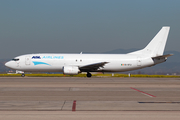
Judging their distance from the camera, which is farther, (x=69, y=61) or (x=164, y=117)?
(x=69, y=61)

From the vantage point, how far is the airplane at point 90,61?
42438mm

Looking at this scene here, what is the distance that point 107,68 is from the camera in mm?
44219

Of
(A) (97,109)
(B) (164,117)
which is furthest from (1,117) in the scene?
(B) (164,117)

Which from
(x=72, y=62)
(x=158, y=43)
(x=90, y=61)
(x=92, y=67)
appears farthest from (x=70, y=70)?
(x=158, y=43)

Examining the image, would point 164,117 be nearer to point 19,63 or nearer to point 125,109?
point 125,109

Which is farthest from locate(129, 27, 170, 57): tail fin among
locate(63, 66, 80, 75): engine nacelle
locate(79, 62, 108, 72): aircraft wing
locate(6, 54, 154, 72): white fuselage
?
locate(63, 66, 80, 75): engine nacelle

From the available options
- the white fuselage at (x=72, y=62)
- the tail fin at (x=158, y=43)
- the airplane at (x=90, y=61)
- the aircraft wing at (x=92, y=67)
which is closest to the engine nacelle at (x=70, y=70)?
the airplane at (x=90, y=61)

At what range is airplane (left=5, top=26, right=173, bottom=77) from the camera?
1671 inches

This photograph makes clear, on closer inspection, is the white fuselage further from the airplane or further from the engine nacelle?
the engine nacelle

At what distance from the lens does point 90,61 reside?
43.5 meters

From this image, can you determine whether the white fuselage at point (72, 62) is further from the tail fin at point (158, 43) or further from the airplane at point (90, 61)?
the tail fin at point (158, 43)

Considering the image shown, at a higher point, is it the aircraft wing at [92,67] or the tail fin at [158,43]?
the tail fin at [158,43]

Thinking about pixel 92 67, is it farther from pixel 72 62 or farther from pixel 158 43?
pixel 158 43

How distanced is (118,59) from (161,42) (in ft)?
26.4
